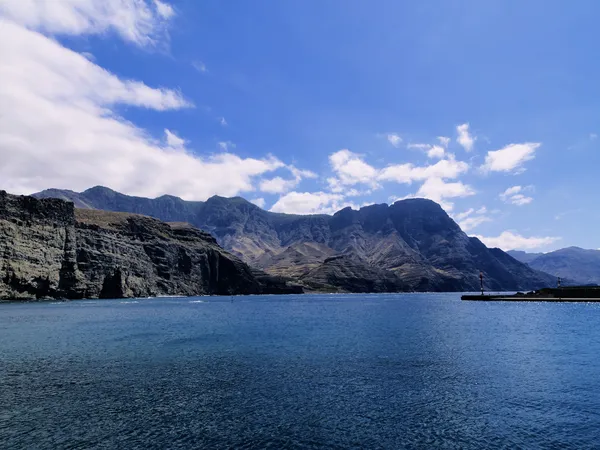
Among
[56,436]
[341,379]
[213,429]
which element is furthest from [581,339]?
[56,436]

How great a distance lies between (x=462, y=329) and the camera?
8212cm

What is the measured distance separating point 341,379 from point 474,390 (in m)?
11.9

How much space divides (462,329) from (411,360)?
131 feet

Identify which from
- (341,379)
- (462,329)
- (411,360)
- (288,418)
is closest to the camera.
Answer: (288,418)

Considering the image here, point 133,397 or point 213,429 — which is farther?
point 133,397

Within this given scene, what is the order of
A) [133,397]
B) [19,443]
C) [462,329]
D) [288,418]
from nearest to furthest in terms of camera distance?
[19,443] < [288,418] < [133,397] < [462,329]

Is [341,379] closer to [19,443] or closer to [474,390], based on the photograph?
[474,390]

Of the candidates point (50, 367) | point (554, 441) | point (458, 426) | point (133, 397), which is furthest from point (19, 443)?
point (554, 441)

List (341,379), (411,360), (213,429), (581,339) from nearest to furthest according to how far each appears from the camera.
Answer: (213,429) → (341,379) → (411,360) → (581,339)

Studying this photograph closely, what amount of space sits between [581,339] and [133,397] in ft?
232

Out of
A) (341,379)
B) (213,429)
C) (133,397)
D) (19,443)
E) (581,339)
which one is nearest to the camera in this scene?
(19,443)

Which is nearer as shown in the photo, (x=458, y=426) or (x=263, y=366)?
(x=458, y=426)

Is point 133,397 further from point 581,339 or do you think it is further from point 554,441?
point 581,339

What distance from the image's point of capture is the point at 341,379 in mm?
38406
